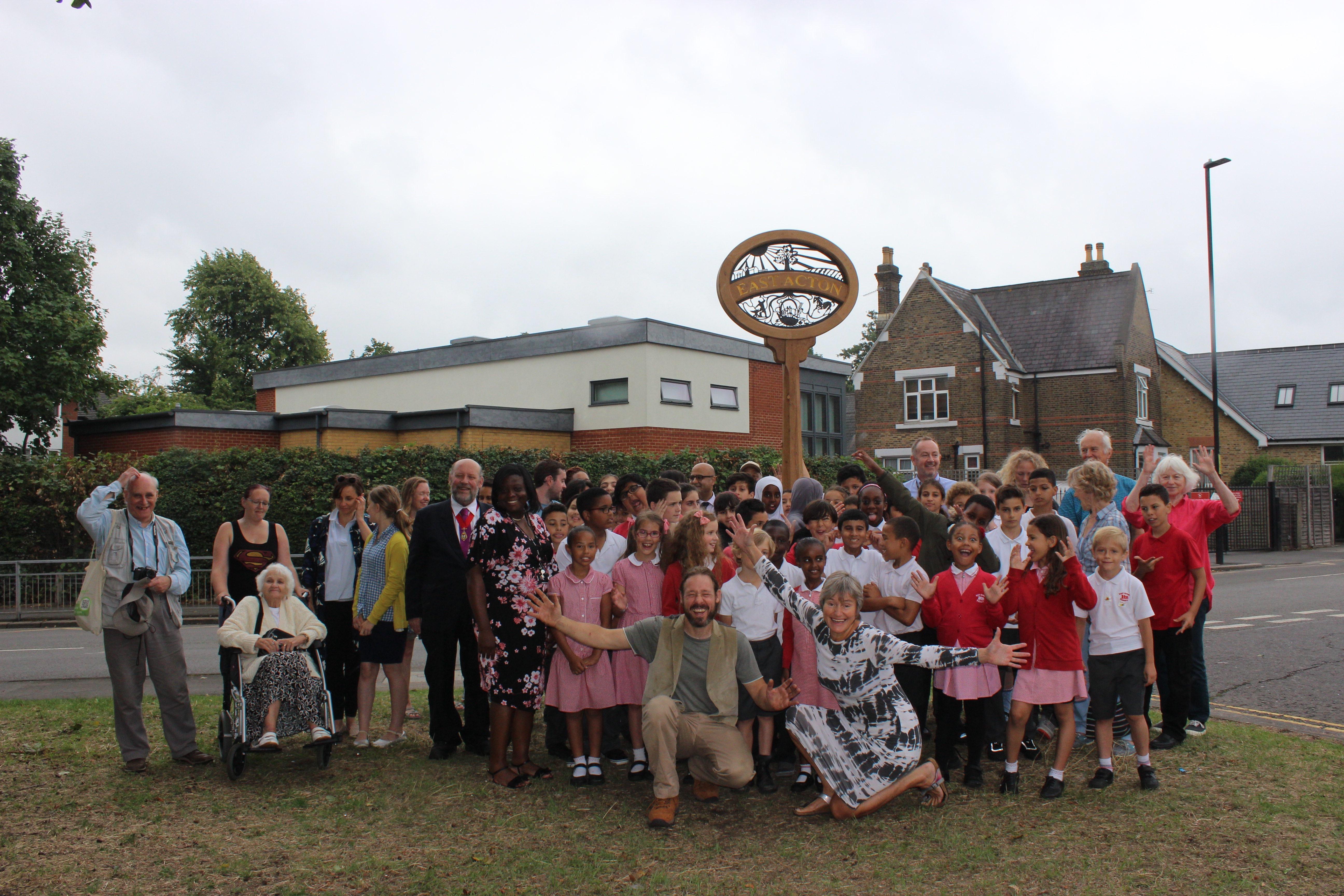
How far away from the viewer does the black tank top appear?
19.7ft

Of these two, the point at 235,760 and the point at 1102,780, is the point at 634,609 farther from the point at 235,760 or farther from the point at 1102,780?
the point at 1102,780

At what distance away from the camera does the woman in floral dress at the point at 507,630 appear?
5.38 meters

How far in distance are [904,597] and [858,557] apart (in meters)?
0.39

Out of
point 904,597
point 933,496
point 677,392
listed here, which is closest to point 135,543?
point 904,597

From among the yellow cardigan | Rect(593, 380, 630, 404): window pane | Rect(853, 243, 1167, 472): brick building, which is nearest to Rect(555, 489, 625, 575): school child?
the yellow cardigan

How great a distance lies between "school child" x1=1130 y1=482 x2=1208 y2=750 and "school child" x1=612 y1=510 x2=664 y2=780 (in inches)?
126

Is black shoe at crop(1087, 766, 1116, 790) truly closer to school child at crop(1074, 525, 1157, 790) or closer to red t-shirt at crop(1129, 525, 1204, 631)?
school child at crop(1074, 525, 1157, 790)

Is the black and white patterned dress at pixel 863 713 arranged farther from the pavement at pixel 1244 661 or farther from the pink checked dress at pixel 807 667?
the pavement at pixel 1244 661

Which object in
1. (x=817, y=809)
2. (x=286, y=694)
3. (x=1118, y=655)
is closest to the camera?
(x=817, y=809)

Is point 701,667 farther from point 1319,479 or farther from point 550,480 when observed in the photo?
point 1319,479

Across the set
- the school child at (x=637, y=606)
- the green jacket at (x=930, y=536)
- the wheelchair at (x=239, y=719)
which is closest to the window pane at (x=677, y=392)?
the green jacket at (x=930, y=536)

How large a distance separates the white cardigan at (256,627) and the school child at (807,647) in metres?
3.12

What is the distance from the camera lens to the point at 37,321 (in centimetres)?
2153

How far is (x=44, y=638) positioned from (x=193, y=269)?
134 ft
